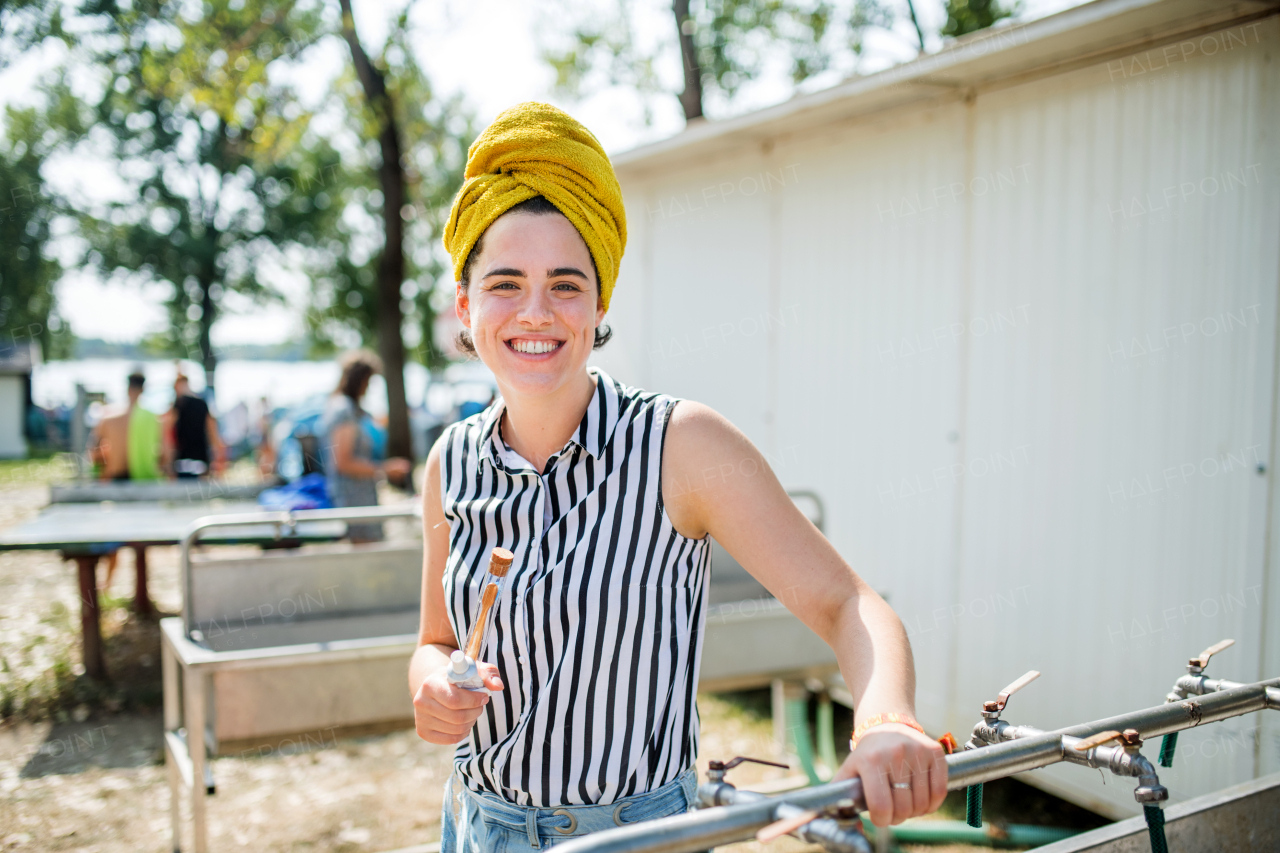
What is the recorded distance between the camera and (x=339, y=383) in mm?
6324

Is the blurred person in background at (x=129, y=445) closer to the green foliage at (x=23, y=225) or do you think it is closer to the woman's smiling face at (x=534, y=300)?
the woman's smiling face at (x=534, y=300)

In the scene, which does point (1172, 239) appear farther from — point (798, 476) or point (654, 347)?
point (654, 347)

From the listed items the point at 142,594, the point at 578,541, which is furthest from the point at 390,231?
the point at 578,541

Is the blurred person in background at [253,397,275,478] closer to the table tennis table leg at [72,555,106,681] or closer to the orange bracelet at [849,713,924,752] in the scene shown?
the table tennis table leg at [72,555,106,681]

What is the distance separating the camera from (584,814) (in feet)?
4.68

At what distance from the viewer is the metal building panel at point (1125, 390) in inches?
140

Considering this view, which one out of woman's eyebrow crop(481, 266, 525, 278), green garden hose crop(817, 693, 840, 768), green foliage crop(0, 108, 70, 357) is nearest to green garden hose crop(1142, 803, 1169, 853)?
woman's eyebrow crop(481, 266, 525, 278)

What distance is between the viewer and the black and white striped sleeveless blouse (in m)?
1.41

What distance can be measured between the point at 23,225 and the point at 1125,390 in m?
28.3

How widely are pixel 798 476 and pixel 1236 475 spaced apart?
2571 millimetres

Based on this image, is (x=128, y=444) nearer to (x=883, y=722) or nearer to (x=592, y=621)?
(x=592, y=621)

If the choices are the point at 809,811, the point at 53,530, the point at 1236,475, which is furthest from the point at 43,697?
the point at 1236,475

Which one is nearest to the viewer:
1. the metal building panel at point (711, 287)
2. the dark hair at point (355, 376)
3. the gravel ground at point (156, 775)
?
the gravel ground at point (156, 775)

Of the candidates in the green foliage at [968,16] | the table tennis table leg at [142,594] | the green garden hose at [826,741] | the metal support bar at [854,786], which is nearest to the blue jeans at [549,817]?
the metal support bar at [854,786]
